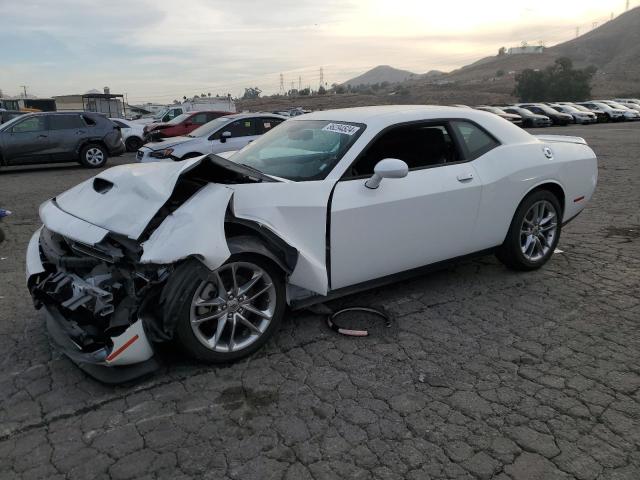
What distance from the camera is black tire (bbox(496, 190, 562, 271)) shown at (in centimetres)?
→ 462

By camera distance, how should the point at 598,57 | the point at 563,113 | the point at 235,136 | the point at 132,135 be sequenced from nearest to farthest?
the point at 235,136 → the point at 132,135 → the point at 563,113 → the point at 598,57

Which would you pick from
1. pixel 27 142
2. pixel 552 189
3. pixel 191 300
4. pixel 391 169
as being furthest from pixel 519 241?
pixel 27 142

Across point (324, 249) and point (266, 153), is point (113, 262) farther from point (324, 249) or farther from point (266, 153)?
point (266, 153)

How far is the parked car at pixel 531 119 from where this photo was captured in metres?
30.8

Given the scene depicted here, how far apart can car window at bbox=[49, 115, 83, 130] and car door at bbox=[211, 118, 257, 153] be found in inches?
199

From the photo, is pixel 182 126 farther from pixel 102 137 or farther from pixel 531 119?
pixel 531 119

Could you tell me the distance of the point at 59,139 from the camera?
13672mm

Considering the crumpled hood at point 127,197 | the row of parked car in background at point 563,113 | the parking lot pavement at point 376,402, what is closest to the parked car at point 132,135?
the parking lot pavement at point 376,402

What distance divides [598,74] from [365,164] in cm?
11621

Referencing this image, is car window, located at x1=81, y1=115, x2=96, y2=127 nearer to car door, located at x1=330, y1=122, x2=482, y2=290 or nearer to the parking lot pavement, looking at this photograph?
the parking lot pavement

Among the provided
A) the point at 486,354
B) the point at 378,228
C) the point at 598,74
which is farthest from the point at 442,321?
the point at 598,74

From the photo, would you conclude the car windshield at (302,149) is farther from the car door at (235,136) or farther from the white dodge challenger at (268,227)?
the car door at (235,136)

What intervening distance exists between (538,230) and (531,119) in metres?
29.0

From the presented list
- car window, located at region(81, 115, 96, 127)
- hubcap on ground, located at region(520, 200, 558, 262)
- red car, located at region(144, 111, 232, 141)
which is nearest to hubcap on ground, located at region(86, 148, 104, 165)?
car window, located at region(81, 115, 96, 127)
